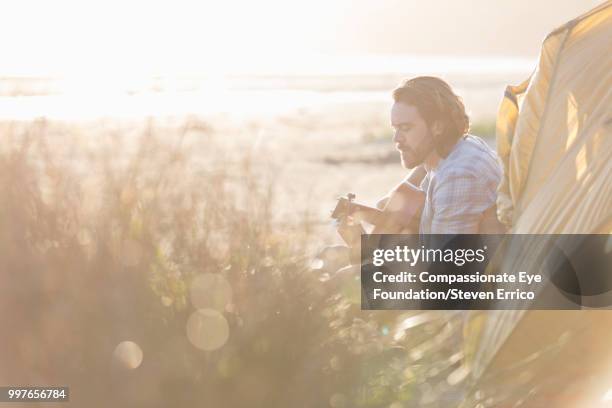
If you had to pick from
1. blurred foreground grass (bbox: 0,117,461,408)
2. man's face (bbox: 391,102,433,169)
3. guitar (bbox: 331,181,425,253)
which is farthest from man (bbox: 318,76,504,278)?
blurred foreground grass (bbox: 0,117,461,408)

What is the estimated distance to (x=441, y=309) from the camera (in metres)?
3.36

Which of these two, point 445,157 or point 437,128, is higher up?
point 437,128

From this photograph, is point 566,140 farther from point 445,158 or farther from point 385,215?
point 385,215

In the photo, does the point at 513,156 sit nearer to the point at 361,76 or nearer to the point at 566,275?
the point at 566,275

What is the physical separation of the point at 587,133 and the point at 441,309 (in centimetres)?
84

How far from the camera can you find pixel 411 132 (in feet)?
11.9

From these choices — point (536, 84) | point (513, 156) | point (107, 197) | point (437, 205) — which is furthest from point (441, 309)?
point (107, 197)

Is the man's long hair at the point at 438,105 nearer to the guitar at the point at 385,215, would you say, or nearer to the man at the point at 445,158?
the man at the point at 445,158

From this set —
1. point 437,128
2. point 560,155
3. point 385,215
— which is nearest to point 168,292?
point 385,215

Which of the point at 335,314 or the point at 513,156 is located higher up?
the point at 513,156

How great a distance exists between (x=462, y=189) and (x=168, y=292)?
1214mm

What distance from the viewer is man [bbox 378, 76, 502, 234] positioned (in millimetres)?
3428

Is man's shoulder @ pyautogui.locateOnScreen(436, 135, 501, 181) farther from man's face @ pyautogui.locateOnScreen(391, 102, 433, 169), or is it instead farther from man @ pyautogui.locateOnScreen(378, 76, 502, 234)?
man's face @ pyautogui.locateOnScreen(391, 102, 433, 169)

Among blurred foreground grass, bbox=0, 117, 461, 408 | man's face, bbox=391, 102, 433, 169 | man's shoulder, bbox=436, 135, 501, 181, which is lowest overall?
blurred foreground grass, bbox=0, 117, 461, 408
